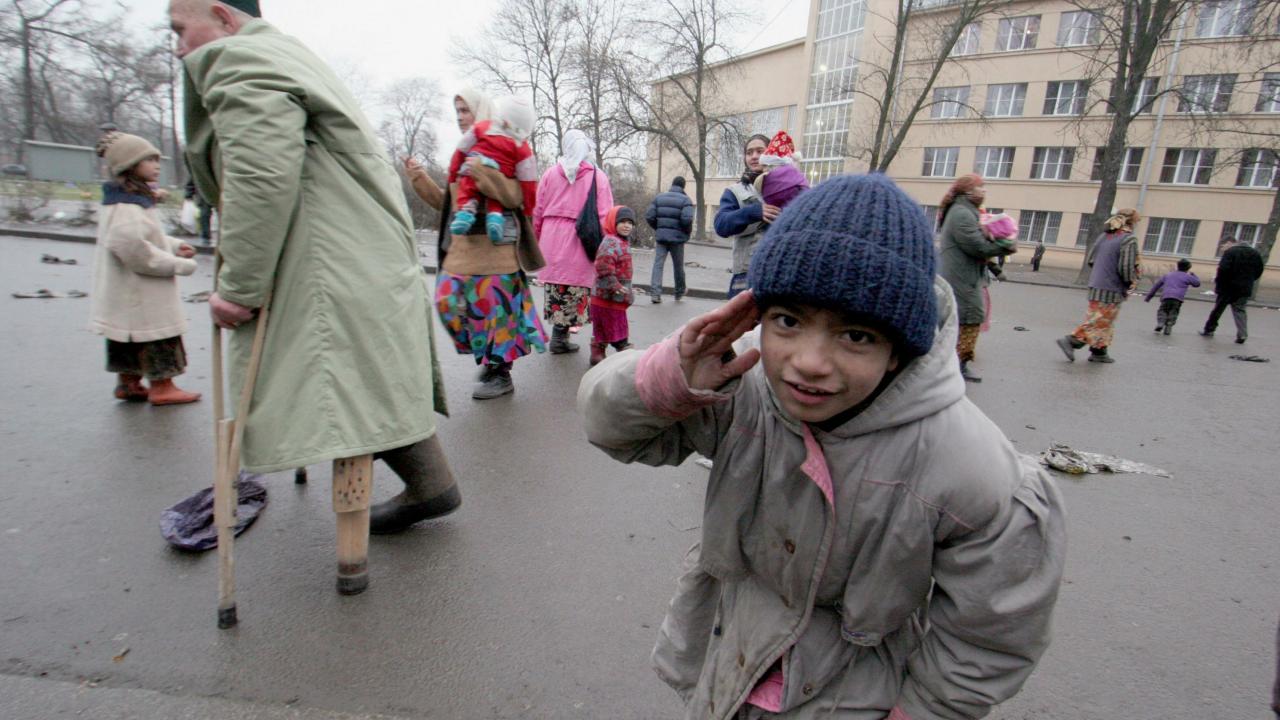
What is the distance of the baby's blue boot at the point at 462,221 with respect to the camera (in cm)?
441

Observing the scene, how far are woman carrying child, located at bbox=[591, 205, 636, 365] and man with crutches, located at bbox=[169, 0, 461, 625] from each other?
11.2 ft

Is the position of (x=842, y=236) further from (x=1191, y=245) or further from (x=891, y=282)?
(x=1191, y=245)

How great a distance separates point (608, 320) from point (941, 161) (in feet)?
131

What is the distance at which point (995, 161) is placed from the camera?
1490 inches

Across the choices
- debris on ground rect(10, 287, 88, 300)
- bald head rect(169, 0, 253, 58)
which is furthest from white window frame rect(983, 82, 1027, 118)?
bald head rect(169, 0, 253, 58)

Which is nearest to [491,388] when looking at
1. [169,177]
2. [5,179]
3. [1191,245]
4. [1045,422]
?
[1045,422]

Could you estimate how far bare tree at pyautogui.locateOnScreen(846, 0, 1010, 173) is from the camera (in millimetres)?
24594

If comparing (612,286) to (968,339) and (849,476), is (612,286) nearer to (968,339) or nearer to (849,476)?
(968,339)

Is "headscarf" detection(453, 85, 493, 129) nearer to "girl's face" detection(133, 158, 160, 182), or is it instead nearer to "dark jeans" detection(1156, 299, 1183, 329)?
Answer: "girl's face" detection(133, 158, 160, 182)

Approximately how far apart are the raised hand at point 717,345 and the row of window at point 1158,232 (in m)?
33.8

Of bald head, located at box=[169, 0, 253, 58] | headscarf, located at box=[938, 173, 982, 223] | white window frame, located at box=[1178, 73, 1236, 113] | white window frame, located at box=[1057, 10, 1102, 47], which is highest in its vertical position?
white window frame, located at box=[1057, 10, 1102, 47]

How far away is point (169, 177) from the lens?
138ft

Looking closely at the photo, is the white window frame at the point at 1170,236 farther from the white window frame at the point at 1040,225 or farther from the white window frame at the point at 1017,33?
the white window frame at the point at 1017,33

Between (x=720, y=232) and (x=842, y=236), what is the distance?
383 centimetres
